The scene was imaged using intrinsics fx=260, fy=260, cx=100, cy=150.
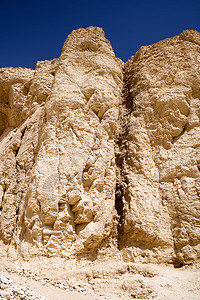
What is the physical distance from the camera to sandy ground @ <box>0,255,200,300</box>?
15.3 ft

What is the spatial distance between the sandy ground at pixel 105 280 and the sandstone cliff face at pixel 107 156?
37 cm

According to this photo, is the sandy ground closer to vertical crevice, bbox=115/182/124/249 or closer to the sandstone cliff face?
the sandstone cliff face

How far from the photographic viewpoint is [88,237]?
604 cm

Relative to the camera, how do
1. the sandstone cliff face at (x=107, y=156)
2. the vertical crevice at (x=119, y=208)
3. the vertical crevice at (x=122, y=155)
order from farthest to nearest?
the vertical crevice at (x=122, y=155)
the vertical crevice at (x=119, y=208)
the sandstone cliff face at (x=107, y=156)

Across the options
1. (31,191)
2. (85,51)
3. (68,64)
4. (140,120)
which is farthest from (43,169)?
(85,51)

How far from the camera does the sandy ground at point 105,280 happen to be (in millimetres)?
4668

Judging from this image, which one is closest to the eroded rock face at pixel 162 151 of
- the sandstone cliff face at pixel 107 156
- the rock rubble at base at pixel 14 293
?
the sandstone cliff face at pixel 107 156

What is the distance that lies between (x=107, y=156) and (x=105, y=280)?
3.26m

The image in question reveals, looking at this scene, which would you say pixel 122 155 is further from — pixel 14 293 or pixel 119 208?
pixel 14 293

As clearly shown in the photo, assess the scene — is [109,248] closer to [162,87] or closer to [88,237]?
[88,237]

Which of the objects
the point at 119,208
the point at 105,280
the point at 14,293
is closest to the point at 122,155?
the point at 119,208

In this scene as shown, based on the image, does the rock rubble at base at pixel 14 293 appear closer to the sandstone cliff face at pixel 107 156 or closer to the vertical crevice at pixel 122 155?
the sandstone cliff face at pixel 107 156

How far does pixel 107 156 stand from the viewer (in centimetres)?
741

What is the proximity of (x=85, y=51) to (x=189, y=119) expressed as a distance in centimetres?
444
